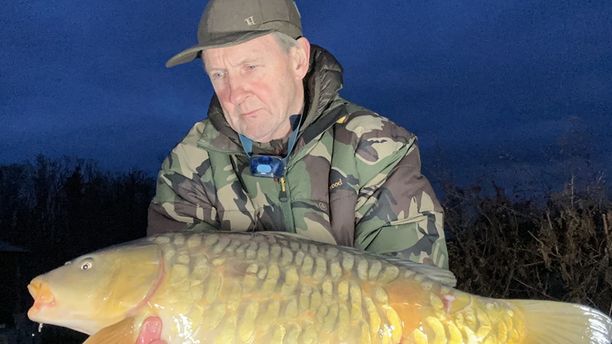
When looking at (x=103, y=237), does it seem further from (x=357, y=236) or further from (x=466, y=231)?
(x=357, y=236)

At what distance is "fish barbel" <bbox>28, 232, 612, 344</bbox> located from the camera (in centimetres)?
145

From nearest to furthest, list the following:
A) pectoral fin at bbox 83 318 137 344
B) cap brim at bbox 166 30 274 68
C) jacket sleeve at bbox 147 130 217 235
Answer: pectoral fin at bbox 83 318 137 344, cap brim at bbox 166 30 274 68, jacket sleeve at bbox 147 130 217 235

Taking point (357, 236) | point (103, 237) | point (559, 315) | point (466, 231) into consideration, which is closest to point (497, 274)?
point (466, 231)

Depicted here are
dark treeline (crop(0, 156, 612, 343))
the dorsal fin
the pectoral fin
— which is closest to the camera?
the pectoral fin

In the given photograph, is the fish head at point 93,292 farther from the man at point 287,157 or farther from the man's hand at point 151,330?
the man at point 287,157

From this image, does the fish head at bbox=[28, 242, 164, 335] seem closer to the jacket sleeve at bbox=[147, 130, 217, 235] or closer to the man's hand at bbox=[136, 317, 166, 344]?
the man's hand at bbox=[136, 317, 166, 344]

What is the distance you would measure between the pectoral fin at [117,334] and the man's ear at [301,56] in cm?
95

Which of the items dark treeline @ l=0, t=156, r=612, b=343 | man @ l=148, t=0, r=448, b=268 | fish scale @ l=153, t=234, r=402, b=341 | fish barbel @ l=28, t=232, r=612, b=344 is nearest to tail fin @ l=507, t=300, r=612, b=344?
fish barbel @ l=28, t=232, r=612, b=344

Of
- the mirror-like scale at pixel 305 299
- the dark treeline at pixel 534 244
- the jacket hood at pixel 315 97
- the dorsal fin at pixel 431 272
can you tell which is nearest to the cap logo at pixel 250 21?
the jacket hood at pixel 315 97

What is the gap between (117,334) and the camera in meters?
1.44

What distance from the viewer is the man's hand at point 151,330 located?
145 centimetres

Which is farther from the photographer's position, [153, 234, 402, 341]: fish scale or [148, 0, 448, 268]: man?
[148, 0, 448, 268]: man

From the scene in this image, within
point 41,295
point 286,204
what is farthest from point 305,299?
point 286,204

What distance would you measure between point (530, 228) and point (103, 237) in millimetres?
22980
